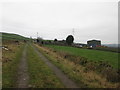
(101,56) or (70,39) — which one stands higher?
(70,39)

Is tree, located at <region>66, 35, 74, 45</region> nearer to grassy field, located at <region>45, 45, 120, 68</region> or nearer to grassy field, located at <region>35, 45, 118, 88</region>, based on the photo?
grassy field, located at <region>45, 45, 120, 68</region>

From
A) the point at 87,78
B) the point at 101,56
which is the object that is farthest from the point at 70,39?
the point at 87,78

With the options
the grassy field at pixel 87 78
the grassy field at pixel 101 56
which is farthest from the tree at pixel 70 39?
the grassy field at pixel 87 78

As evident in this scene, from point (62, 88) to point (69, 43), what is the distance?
8159 centimetres

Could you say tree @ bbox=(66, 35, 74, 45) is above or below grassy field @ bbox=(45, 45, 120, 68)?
above

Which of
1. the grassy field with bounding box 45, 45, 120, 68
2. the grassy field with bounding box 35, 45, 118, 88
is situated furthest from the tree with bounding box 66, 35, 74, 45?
the grassy field with bounding box 35, 45, 118, 88

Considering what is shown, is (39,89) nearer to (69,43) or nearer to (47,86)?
(47,86)

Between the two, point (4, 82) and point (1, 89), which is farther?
point (4, 82)

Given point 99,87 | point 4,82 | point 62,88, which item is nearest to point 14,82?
point 4,82

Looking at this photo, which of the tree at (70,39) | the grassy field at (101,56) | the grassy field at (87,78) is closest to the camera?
the grassy field at (87,78)

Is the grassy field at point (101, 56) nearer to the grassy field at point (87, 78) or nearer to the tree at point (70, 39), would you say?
the grassy field at point (87, 78)

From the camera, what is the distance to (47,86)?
7.81 m

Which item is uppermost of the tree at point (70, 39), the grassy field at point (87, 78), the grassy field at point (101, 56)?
the tree at point (70, 39)

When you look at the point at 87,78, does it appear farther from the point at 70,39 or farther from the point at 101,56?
the point at 70,39
